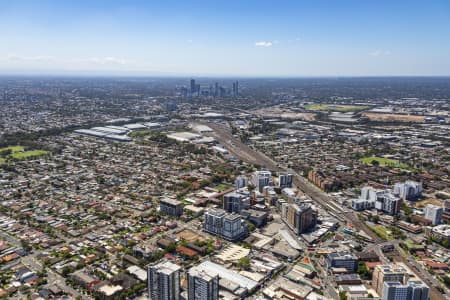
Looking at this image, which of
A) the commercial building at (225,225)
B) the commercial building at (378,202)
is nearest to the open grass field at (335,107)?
the commercial building at (378,202)

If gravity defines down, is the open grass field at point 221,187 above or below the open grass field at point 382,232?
above

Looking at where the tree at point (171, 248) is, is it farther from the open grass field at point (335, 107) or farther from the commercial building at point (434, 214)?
the open grass field at point (335, 107)

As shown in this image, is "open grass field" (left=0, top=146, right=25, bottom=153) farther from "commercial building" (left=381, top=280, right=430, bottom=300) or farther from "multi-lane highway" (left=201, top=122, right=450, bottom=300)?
"commercial building" (left=381, top=280, right=430, bottom=300)

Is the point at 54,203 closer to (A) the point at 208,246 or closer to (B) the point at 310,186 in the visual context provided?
(A) the point at 208,246

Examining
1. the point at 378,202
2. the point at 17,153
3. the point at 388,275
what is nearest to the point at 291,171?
the point at 378,202

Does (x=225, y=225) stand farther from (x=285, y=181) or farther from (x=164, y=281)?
(x=285, y=181)

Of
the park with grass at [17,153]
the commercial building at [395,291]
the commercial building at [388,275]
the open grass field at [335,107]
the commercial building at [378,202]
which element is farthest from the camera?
the open grass field at [335,107]

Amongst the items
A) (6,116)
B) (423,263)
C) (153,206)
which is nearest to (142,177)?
(153,206)
